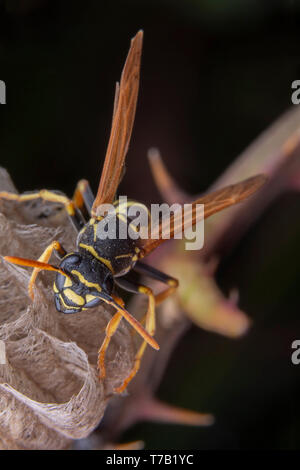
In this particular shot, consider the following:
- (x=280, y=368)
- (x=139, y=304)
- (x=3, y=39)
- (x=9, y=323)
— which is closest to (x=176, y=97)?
(x=3, y=39)

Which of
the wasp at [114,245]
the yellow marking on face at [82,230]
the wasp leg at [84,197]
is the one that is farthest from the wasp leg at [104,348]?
the wasp leg at [84,197]

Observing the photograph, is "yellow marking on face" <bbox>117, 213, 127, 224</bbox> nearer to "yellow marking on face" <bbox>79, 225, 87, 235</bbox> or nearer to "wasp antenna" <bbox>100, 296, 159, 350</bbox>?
"yellow marking on face" <bbox>79, 225, 87, 235</bbox>

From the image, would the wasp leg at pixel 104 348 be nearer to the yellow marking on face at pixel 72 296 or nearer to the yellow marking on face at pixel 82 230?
the yellow marking on face at pixel 72 296

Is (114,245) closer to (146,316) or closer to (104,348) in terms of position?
(146,316)

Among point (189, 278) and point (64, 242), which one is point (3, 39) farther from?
point (189, 278)

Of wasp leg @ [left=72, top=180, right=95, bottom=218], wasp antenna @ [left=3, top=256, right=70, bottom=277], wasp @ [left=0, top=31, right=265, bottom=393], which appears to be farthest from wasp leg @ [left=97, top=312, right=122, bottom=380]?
wasp leg @ [left=72, top=180, right=95, bottom=218]

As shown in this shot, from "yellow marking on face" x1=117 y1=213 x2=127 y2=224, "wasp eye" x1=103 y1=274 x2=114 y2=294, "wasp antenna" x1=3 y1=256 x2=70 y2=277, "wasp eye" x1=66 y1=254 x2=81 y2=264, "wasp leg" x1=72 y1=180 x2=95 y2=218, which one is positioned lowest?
"wasp eye" x1=103 y1=274 x2=114 y2=294
